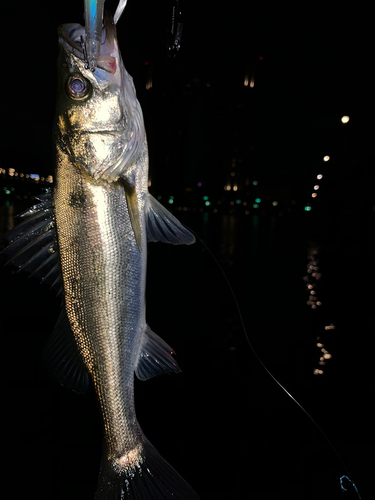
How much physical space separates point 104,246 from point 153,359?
69 centimetres

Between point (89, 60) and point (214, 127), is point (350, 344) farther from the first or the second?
point (214, 127)

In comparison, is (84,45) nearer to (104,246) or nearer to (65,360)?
(104,246)

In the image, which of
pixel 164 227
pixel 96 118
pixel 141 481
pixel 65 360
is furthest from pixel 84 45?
pixel 141 481

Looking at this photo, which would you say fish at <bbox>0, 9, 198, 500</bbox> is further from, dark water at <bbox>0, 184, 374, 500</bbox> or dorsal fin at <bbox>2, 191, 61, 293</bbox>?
dark water at <bbox>0, 184, 374, 500</bbox>

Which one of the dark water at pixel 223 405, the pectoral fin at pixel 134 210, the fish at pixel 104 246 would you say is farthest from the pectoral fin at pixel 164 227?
the dark water at pixel 223 405

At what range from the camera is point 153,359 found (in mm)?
1916

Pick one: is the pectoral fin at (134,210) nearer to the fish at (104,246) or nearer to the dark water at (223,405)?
the fish at (104,246)

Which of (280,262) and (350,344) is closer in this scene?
(350,344)

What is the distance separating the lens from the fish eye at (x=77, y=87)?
1696 millimetres

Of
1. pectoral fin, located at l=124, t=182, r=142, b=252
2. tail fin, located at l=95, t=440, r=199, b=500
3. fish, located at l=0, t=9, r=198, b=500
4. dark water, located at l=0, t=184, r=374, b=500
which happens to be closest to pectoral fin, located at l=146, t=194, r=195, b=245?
fish, located at l=0, t=9, r=198, b=500

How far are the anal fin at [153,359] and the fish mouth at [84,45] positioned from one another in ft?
4.50

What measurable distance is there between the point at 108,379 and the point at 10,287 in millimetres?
8922

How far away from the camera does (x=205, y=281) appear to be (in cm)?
1175

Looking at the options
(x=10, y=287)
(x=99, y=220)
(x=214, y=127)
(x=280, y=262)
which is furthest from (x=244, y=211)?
(x=99, y=220)
